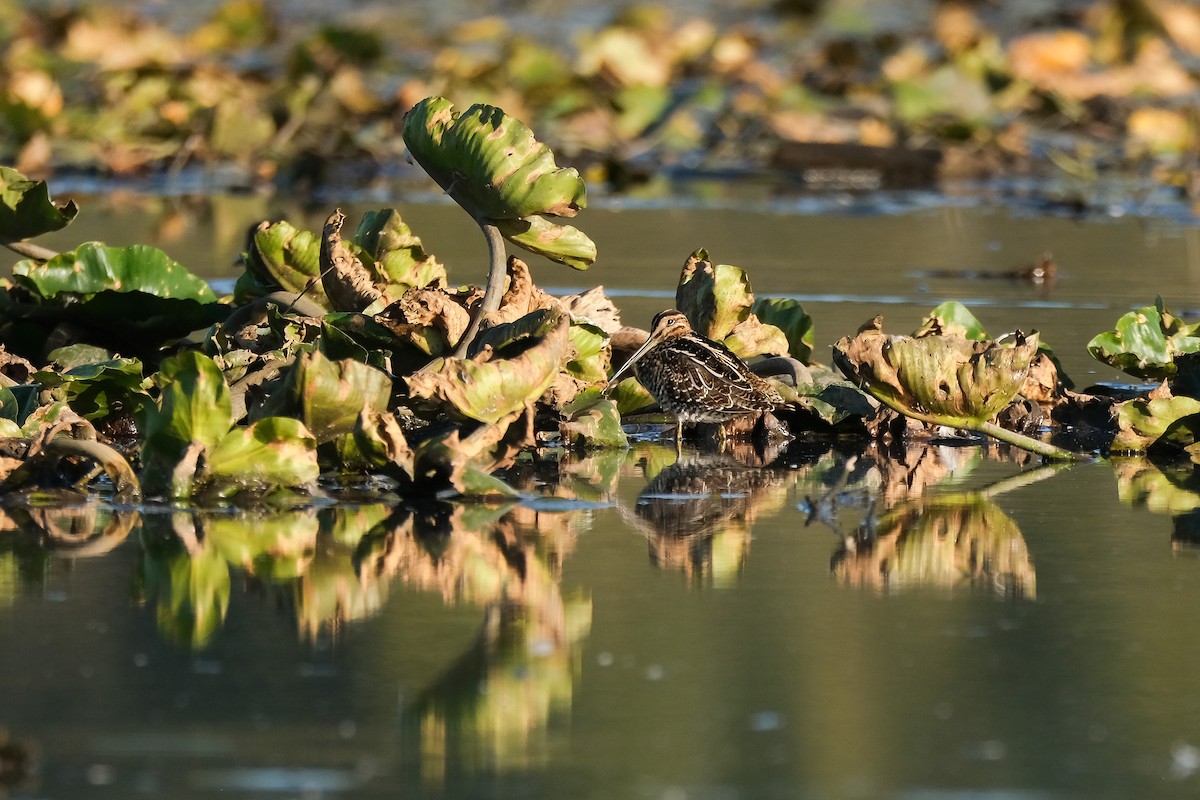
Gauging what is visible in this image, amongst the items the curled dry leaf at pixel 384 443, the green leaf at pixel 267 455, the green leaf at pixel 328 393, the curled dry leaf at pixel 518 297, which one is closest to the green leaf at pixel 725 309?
the curled dry leaf at pixel 518 297

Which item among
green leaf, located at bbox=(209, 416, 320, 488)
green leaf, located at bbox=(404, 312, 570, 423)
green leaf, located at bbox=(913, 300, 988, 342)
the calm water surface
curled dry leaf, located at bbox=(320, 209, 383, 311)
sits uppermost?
curled dry leaf, located at bbox=(320, 209, 383, 311)

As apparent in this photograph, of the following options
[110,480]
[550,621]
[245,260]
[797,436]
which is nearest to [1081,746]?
[550,621]

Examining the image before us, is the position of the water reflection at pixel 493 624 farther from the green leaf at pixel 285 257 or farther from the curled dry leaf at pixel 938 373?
the green leaf at pixel 285 257

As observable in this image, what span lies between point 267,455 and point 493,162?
89 centimetres

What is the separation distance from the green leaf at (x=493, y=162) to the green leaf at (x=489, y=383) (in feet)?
1.38

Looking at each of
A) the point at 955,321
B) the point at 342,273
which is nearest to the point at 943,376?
the point at 955,321

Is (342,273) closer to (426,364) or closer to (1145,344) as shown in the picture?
(426,364)

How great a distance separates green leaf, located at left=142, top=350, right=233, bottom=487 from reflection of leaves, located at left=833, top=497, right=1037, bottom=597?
43.7 inches

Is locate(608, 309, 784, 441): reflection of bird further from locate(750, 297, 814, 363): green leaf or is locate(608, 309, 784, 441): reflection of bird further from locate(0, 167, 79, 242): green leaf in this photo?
locate(0, 167, 79, 242): green leaf

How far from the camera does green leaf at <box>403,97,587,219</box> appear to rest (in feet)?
13.7

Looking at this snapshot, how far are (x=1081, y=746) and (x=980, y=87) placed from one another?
12505mm

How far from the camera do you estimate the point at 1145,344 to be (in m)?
4.85

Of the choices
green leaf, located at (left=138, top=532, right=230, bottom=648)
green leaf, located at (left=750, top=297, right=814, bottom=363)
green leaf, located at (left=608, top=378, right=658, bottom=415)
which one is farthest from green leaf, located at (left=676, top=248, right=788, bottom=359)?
green leaf, located at (left=138, top=532, right=230, bottom=648)

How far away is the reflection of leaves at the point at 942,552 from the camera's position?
327 cm
